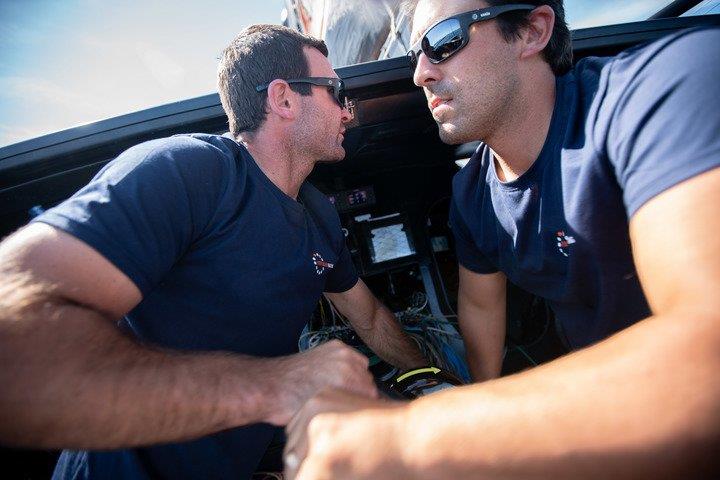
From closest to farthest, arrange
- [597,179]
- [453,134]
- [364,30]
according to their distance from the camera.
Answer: [597,179] → [453,134] → [364,30]

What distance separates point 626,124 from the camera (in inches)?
32.2

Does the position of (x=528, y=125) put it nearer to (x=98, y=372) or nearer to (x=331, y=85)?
(x=331, y=85)

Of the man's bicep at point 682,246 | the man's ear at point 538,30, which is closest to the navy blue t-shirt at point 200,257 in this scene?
the man's bicep at point 682,246

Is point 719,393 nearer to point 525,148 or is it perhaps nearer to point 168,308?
point 525,148

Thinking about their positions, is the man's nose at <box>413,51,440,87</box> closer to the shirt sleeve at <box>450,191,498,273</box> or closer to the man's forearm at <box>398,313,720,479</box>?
the shirt sleeve at <box>450,191,498,273</box>

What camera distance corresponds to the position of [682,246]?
21.8 inches

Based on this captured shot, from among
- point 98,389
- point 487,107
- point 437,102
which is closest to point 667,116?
point 487,107

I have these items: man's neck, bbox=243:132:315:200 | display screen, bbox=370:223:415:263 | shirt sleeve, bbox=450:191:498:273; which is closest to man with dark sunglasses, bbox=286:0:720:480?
shirt sleeve, bbox=450:191:498:273

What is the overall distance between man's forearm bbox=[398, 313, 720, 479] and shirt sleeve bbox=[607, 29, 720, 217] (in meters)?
0.35

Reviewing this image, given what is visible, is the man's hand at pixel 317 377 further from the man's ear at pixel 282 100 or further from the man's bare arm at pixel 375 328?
the man's ear at pixel 282 100

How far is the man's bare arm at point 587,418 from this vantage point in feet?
1.31

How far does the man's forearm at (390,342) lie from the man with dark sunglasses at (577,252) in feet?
2.59

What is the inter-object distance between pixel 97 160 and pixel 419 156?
217 cm

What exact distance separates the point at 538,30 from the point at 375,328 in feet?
5.76
